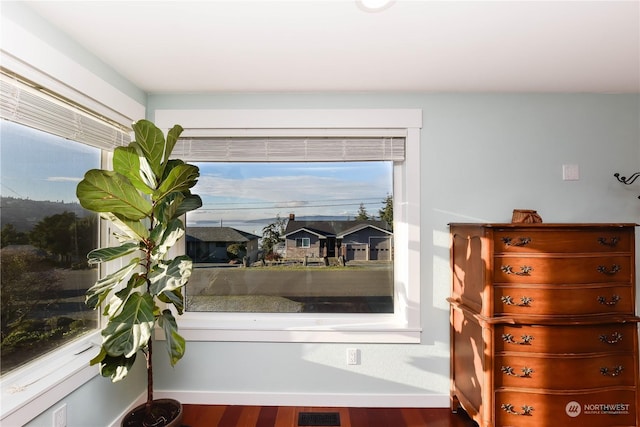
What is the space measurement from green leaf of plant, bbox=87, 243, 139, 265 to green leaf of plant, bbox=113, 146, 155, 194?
0.32m

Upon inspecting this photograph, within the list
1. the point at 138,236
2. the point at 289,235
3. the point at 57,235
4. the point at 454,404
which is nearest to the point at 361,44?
the point at 289,235

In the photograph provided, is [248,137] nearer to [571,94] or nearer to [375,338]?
[375,338]

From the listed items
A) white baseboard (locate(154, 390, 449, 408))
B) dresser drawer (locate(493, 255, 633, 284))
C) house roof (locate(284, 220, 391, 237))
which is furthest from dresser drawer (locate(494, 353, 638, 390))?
house roof (locate(284, 220, 391, 237))

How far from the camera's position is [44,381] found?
64.2 inches

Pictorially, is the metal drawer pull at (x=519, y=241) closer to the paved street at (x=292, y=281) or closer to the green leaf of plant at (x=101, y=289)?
the paved street at (x=292, y=281)

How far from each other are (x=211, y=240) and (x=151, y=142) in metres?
1.06

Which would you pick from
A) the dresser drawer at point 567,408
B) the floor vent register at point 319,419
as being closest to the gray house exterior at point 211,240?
the floor vent register at point 319,419

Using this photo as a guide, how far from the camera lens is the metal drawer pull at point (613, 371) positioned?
6.27ft

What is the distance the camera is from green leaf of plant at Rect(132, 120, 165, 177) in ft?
5.82

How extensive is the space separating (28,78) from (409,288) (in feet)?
8.00

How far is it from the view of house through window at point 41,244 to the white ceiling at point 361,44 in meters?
0.61

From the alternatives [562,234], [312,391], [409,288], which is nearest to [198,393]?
[312,391]

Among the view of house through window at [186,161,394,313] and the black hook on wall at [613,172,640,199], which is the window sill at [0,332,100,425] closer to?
the view of house through window at [186,161,394,313]

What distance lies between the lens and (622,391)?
1921 millimetres
